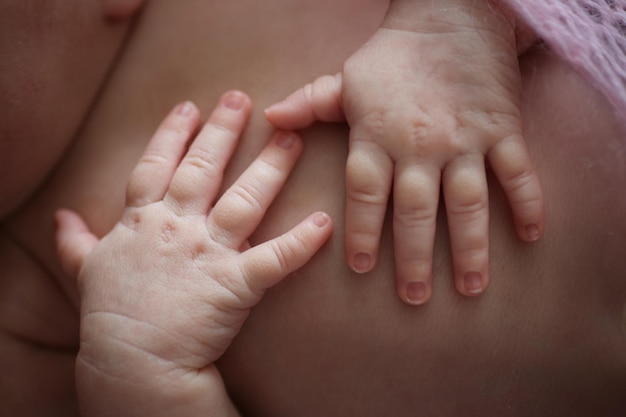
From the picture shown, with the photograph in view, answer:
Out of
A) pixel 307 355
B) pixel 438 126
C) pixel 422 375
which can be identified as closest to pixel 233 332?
pixel 307 355

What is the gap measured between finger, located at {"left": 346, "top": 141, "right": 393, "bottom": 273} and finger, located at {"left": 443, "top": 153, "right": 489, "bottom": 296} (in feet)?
0.22

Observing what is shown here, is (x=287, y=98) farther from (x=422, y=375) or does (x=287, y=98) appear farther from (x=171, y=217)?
(x=422, y=375)

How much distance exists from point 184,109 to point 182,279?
228 millimetres

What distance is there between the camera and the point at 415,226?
74 centimetres

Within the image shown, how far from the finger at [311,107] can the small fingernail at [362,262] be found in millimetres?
162

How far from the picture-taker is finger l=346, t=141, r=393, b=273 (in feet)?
2.46

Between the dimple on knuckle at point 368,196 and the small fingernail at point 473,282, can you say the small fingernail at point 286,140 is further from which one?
the small fingernail at point 473,282

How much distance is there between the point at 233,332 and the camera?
0.80 m

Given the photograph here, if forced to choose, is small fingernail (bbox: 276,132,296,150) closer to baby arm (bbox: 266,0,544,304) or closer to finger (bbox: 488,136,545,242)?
baby arm (bbox: 266,0,544,304)

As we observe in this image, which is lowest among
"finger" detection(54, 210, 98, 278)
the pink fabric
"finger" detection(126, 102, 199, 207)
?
"finger" detection(54, 210, 98, 278)

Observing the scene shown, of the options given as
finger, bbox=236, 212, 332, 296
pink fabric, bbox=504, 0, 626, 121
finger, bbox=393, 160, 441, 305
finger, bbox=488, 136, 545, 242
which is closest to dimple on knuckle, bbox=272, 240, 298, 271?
finger, bbox=236, 212, 332, 296

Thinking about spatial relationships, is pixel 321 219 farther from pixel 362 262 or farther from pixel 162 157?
pixel 162 157

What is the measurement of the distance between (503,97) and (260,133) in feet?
0.94

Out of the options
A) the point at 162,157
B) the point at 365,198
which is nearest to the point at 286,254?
the point at 365,198
